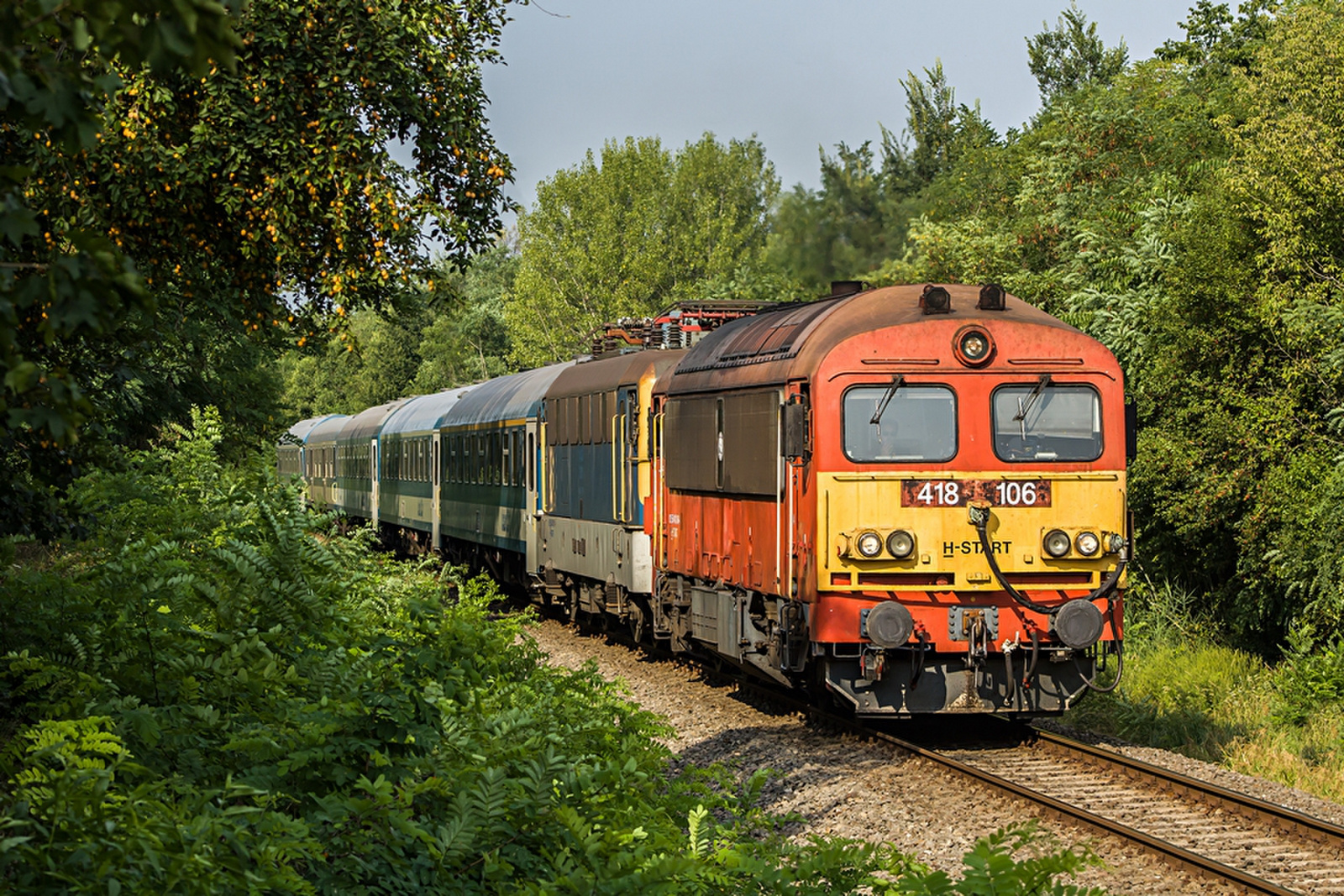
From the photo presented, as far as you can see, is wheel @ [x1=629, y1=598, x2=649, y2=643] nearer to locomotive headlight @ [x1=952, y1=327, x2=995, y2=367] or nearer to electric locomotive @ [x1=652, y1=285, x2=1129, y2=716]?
electric locomotive @ [x1=652, y1=285, x2=1129, y2=716]

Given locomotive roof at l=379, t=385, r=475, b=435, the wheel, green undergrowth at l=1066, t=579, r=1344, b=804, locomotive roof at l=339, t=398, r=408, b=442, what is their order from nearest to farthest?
green undergrowth at l=1066, t=579, r=1344, b=804 → the wheel → locomotive roof at l=379, t=385, r=475, b=435 → locomotive roof at l=339, t=398, r=408, b=442

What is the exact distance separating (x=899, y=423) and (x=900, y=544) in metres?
0.99

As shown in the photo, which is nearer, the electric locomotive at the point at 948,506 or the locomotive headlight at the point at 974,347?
the electric locomotive at the point at 948,506

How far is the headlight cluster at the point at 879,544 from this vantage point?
10906 millimetres

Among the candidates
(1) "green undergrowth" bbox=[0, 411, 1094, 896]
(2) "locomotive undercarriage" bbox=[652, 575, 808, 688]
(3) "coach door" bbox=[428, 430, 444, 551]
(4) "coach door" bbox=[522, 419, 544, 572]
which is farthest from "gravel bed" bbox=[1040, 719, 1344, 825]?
(3) "coach door" bbox=[428, 430, 444, 551]

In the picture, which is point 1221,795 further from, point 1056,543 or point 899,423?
point 899,423

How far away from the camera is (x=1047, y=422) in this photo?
37.6ft

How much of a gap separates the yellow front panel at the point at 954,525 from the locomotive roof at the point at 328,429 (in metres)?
34.7

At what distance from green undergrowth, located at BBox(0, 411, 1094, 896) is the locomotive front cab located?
8.51 feet

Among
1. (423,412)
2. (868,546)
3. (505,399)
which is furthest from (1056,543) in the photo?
(423,412)

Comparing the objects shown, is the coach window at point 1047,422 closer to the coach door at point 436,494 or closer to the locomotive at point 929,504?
the locomotive at point 929,504

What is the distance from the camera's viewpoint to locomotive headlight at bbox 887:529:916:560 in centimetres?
1094

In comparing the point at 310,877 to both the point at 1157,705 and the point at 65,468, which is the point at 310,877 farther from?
the point at 1157,705

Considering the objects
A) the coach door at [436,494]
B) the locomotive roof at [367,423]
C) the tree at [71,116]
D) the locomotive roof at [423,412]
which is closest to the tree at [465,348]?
the locomotive roof at [367,423]
